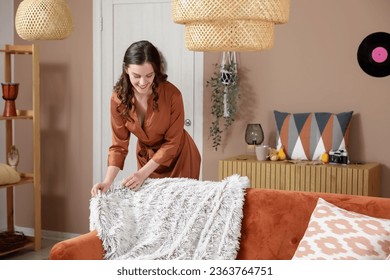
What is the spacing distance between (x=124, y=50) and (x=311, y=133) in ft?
5.86

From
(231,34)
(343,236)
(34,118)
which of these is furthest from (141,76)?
(34,118)

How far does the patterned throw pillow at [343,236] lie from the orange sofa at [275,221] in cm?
11

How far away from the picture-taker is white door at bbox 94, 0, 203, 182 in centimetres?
551

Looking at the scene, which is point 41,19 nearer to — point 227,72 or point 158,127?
point 158,127

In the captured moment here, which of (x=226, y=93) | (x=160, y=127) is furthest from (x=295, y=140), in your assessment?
(x=160, y=127)

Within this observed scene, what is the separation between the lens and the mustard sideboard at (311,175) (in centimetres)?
460

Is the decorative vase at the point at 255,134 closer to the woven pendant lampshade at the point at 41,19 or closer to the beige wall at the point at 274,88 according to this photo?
the beige wall at the point at 274,88

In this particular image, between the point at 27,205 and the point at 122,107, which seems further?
the point at 27,205

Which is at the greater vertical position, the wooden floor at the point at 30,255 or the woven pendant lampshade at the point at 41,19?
the woven pendant lampshade at the point at 41,19

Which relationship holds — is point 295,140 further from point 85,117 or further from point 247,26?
point 247,26

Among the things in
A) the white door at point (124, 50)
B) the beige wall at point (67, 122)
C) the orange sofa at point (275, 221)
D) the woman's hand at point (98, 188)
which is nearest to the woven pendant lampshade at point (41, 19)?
the woman's hand at point (98, 188)

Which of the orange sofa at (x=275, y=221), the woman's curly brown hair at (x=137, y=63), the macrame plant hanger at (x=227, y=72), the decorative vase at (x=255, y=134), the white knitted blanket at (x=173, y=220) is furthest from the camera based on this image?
the macrame plant hanger at (x=227, y=72)

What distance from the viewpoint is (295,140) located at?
4.97 metres
